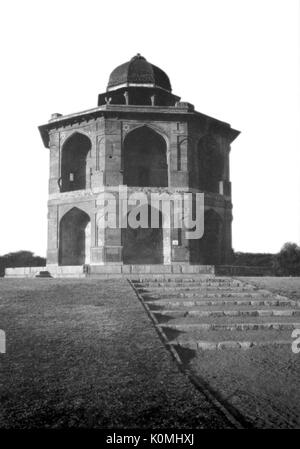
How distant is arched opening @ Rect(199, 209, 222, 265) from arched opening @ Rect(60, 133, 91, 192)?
6.06m

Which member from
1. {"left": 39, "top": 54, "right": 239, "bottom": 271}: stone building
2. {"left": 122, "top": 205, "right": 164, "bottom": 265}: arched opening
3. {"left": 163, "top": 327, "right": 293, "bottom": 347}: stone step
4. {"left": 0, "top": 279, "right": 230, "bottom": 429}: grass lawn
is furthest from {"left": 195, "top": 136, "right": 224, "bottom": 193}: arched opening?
{"left": 163, "top": 327, "right": 293, "bottom": 347}: stone step

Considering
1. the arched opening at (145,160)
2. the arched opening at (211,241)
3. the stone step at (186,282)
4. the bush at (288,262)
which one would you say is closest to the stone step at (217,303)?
the stone step at (186,282)

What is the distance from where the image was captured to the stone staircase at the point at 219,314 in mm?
7258

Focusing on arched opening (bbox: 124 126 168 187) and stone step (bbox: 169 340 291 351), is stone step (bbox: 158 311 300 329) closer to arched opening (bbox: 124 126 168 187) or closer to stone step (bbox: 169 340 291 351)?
stone step (bbox: 169 340 291 351)

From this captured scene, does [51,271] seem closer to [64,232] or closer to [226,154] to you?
[64,232]

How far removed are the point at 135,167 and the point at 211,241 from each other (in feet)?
16.1

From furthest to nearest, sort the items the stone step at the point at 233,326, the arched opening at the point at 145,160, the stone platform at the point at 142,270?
the arched opening at the point at 145,160 → the stone platform at the point at 142,270 → the stone step at the point at 233,326

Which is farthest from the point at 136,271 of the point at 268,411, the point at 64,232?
the point at 268,411

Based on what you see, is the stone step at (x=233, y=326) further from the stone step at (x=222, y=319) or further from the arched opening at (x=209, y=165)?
the arched opening at (x=209, y=165)

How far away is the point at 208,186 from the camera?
22.6m

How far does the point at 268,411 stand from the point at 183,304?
192 inches

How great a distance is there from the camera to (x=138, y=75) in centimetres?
2259

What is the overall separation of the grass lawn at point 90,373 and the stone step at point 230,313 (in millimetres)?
692

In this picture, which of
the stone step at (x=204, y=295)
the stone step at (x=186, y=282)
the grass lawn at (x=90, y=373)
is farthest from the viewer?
the stone step at (x=186, y=282)
